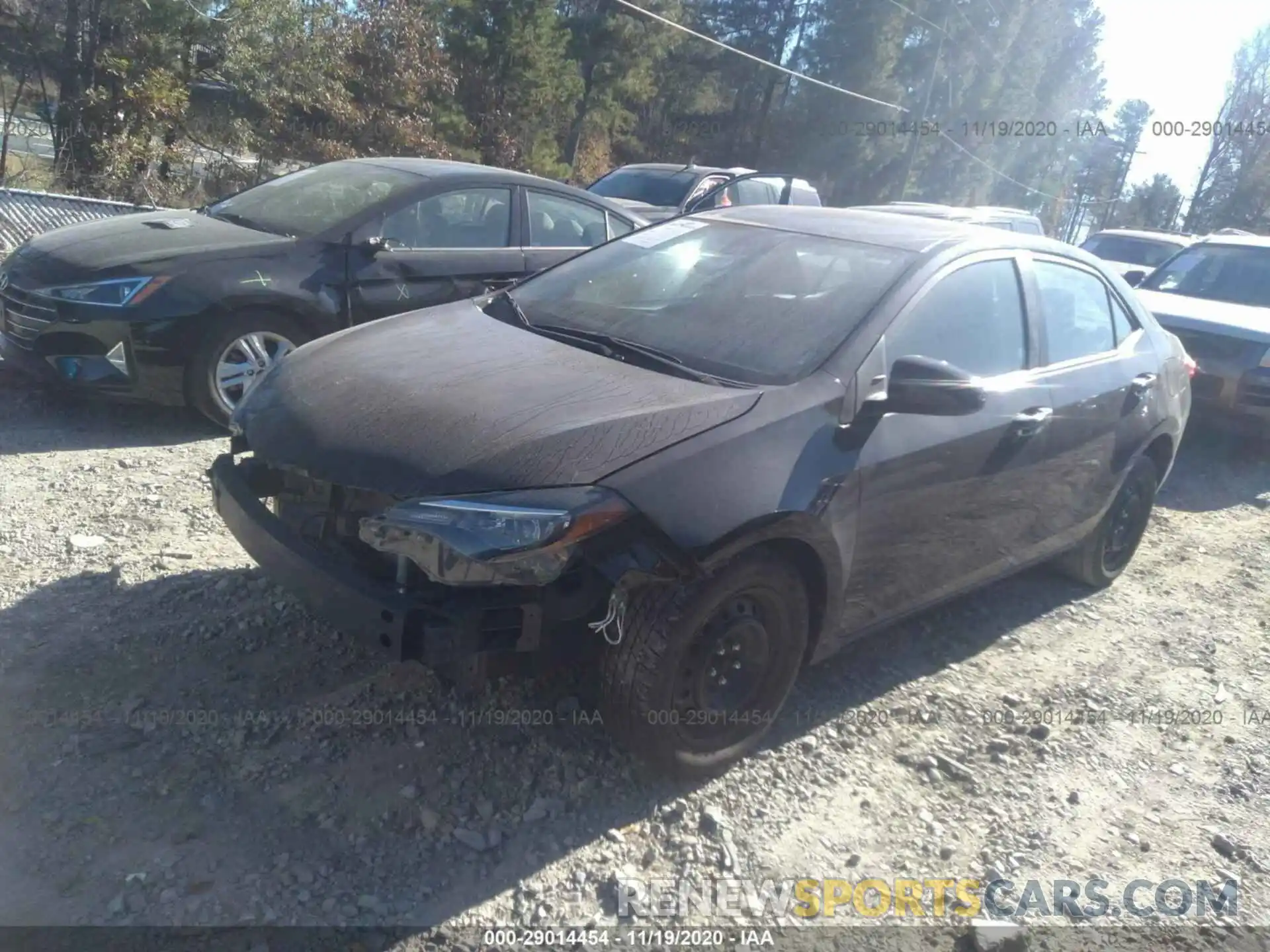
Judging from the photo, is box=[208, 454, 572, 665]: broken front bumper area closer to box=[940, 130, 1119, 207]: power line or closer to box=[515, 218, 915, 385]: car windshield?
box=[515, 218, 915, 385]: car windshield

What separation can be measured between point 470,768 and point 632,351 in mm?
1477

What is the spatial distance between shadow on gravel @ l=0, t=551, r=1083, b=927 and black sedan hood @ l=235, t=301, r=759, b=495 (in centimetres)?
85

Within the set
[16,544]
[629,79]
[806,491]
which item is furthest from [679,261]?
[629,79]

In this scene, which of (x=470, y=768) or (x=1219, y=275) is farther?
(x=1219, y=275)

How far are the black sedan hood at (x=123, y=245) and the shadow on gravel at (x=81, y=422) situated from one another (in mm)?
677

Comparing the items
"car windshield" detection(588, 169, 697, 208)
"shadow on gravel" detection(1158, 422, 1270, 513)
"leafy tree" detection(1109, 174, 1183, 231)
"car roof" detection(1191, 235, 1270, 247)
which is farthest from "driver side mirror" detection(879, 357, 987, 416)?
"leafy tree" detection(1109, 174, 1183, 231)

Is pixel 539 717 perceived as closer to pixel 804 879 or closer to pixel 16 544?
pixel 804 879

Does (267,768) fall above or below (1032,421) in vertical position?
below

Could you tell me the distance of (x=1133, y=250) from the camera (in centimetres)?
1480

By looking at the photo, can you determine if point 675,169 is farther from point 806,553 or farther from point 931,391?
point 806,553

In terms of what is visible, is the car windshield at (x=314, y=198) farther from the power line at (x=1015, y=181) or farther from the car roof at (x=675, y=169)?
the power line at (x=1015, y=181)

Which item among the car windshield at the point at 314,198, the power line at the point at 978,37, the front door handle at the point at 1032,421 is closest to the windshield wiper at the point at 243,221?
the car windshield at the point at 314,198

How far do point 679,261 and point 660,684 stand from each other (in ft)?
6.24

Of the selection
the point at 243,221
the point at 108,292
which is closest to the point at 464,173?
the point at 243,221
